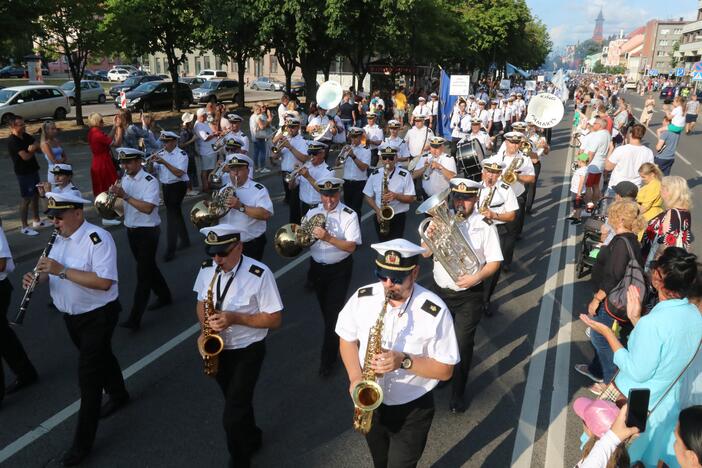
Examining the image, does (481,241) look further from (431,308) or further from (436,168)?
(436,168)

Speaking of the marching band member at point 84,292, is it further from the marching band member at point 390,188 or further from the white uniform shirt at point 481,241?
the marching band member at point 390,188

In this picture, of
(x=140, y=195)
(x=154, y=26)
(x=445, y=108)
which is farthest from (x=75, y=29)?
(x=140, y=195)

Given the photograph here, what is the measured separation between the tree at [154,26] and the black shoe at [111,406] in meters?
17.6

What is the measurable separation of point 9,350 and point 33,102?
20.1m

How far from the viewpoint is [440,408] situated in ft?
15.2

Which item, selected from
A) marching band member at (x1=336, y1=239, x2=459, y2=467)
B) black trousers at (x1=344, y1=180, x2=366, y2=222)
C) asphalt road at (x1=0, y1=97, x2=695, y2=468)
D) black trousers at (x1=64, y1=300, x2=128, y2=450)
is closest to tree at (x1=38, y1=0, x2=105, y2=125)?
black trousers at (x1=344, y1=180, x2=366, y2=222)

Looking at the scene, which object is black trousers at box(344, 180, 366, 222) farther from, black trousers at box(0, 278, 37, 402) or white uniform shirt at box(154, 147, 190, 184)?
black trousers at box(0, 278, 37, 402)

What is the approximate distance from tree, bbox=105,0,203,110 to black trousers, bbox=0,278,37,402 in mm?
16833

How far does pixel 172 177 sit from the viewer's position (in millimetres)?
7992

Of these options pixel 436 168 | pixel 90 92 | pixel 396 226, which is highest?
pixel 90 92

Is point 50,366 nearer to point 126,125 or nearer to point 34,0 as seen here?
point 126,125

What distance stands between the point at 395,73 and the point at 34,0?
24.6 metres

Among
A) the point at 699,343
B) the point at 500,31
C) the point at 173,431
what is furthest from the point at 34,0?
the point at 500,31

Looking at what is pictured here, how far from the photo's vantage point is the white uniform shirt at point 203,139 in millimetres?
11488
